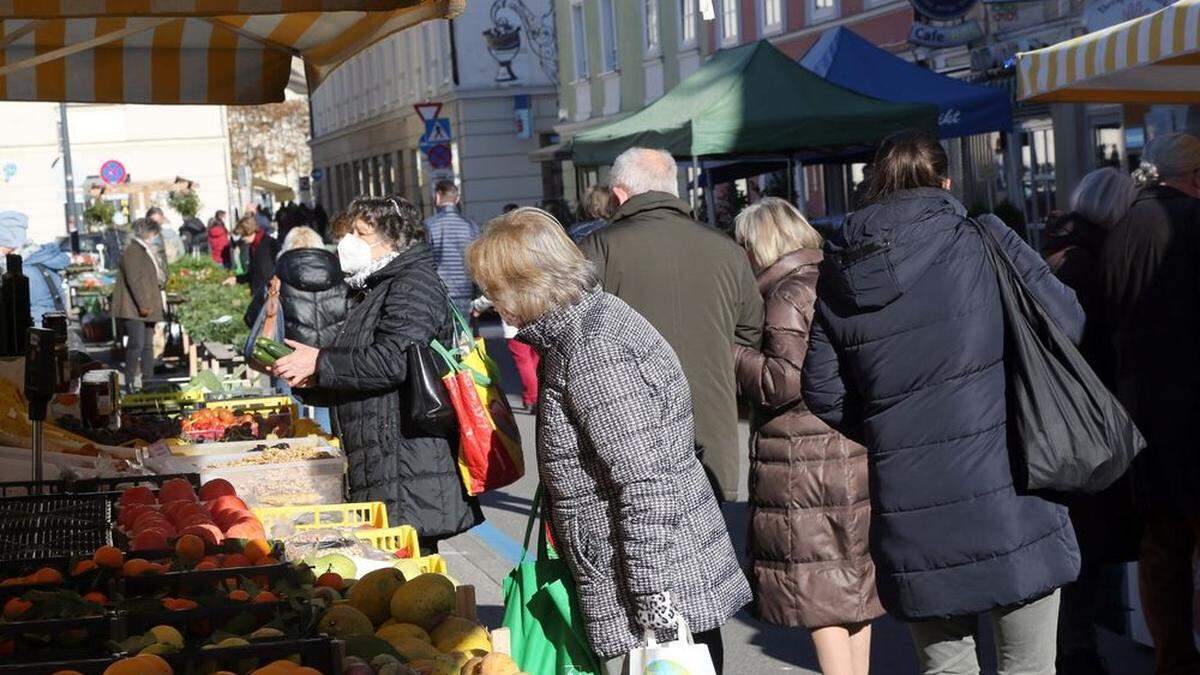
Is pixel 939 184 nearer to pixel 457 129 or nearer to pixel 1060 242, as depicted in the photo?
pixel 1060 242

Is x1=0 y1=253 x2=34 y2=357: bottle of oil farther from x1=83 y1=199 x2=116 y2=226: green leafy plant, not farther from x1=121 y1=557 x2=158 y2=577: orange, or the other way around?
x1=83 y1=199 x2=116 y2=226: green leafy plant

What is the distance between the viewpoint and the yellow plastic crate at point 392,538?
5.08 metres

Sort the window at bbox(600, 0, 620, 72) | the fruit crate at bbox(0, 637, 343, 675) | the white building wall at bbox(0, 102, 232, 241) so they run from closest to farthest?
the fruit crate at bbox(0, 637, 343, 675)
the window at bbox(600, 0, 620, 72)
the white building wall at bbox(0, 102, 232, 241)

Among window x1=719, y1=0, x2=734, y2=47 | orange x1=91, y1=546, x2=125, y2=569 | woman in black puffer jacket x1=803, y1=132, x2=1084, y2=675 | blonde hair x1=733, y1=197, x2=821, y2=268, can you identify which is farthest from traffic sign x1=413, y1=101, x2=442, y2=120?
orange x1=91, y1=546, x2=125, y2=569

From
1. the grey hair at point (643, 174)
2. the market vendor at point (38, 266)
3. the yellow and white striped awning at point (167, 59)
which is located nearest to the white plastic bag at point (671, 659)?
the grey hair at point (643, 174)

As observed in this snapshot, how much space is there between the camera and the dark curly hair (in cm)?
616

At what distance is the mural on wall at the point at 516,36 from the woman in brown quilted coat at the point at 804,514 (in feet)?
137

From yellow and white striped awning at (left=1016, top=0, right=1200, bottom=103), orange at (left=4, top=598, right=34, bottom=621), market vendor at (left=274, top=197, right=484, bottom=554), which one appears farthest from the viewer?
yellow and white striped awning at (left=1016, top=0, right=1200, bottom=103)

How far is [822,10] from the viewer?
28.1m

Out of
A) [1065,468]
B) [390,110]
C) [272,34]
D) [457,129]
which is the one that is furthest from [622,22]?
[1065,468]

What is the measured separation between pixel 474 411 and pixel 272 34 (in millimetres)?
1784

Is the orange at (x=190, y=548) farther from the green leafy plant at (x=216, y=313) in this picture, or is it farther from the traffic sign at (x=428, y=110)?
the traffic sign at (x=428, y=110)

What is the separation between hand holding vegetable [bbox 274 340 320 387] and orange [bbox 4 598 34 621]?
2259 mm

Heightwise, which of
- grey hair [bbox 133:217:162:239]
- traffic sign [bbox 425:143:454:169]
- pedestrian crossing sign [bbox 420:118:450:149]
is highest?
pedestrian crossing sign [bbox 420:118:450:149]
